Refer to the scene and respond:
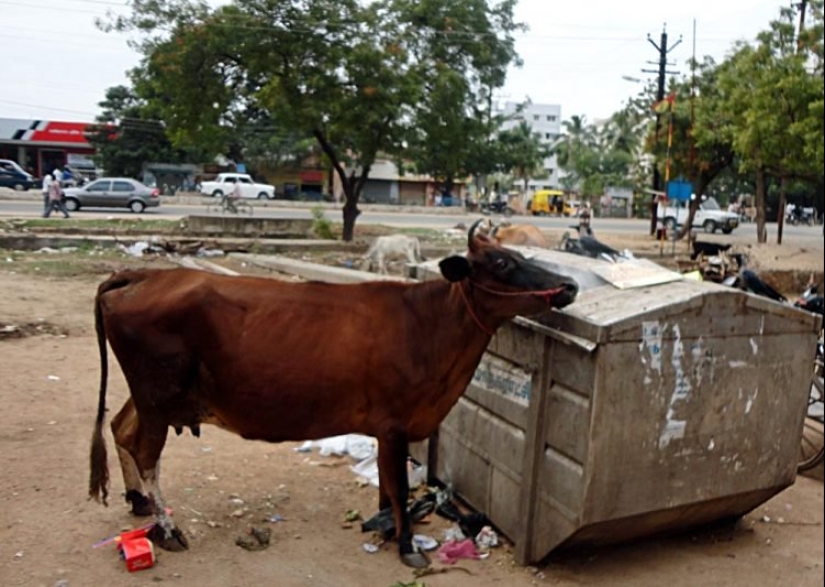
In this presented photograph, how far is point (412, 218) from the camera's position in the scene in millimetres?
29484

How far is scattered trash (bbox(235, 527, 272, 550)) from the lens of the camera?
395 centimetres

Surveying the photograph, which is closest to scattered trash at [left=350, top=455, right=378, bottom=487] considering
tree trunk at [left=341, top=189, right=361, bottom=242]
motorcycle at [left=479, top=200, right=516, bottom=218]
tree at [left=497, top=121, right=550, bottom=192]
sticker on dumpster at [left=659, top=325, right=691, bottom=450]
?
sticker on dumpster at [left=659, top=325, right=691, bottom=450]

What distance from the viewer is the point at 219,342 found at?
3775 millimetres

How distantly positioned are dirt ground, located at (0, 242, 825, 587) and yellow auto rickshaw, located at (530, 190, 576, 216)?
20.1m

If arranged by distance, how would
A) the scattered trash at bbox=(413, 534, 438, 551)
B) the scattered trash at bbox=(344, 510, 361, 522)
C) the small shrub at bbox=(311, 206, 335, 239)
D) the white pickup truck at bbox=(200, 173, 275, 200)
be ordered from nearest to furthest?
the scattered trash at bbox=(413, 534, 438, 551) < the scattered trash at bbox=(344, 510, 361, 522) < the white pickup truck at bbox=(200, 173, 275, 200) < the small shrub at bbox=(311, 206, 335, 239)

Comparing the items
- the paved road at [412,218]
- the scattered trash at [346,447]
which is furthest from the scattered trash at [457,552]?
the paved road at [412,218]

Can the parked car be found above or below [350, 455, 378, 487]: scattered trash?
above

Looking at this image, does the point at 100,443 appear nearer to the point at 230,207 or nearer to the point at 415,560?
the point at 415,560

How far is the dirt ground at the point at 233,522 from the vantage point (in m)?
3.58

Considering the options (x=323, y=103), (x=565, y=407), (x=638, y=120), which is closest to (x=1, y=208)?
Result: (x=565, y=407)

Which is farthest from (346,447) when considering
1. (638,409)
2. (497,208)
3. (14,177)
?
(497,208)

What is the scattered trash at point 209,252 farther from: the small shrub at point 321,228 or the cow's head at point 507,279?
the small shrub at point 321,228

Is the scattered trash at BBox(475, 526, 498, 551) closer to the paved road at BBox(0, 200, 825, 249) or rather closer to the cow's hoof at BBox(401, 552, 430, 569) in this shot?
the cow's hoof at BBox(401, 552, 430, 569)

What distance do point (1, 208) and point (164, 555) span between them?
2108mm
